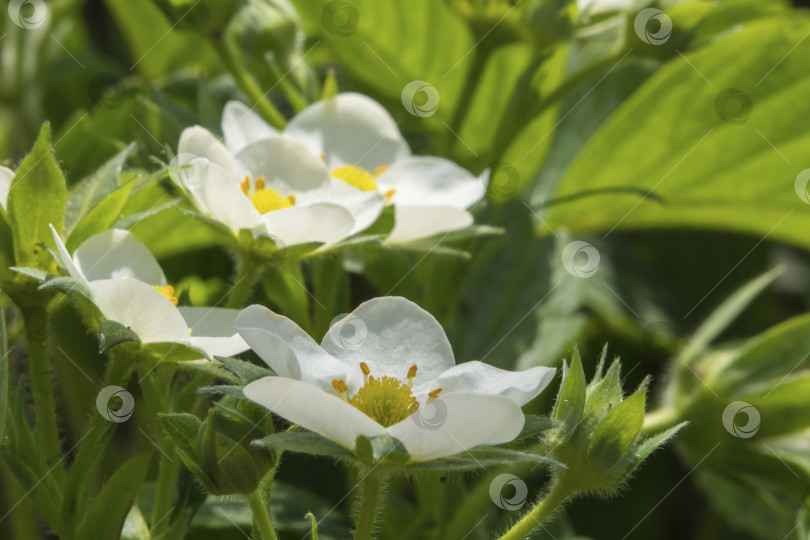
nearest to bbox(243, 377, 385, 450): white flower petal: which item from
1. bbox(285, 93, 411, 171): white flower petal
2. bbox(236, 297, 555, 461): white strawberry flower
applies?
bbox(236, 297, 555, 461): white strawberry flower

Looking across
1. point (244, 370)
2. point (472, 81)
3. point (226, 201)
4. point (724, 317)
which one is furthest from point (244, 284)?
point (724, 317)

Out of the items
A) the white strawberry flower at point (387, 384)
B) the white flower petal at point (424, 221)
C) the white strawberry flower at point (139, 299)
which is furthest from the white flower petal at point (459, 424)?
the white flower petal at point (424, 221)

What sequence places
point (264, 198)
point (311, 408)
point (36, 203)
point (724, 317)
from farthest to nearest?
point (724, 317) < point (264, 198) < point (36, 203) < point (311, 408)

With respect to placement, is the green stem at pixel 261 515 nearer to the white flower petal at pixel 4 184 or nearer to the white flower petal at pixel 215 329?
the white flower petal at pixel 215 329

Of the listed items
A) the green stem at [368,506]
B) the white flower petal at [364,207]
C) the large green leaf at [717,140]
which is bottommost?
the green stem at [368,506]

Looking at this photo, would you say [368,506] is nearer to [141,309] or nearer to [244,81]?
[141,309]

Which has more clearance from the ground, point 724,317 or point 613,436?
point 724,317

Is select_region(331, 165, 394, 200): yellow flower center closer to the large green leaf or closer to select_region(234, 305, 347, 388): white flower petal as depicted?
select_region(234, 305, 347, 388): white flower petal

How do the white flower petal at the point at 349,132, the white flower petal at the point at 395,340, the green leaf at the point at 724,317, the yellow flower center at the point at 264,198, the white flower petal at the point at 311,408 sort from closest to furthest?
the white flower petal at the point at 311,408, the white flower petal at the point at 395,340, the yellow flower center at the point at 264,198, the white flower petal at the point at 349,132, the green leaf at the point at 724,317
